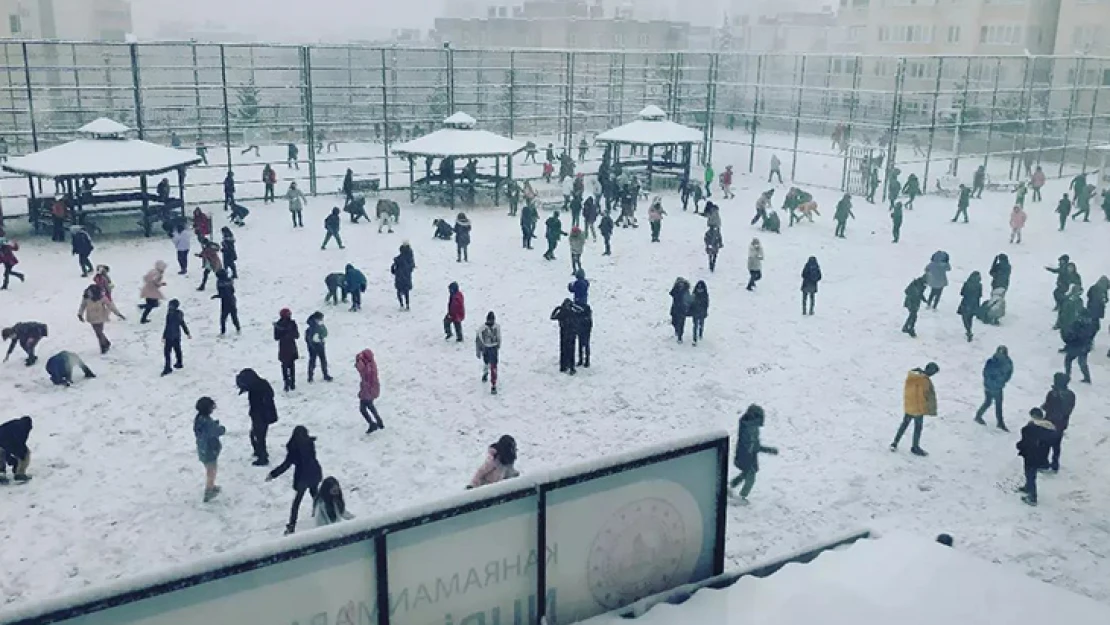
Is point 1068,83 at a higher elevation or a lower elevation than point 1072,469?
higher

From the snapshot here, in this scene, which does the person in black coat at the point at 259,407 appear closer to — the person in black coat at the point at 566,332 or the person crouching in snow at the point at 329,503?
the person crouching in snow at the point at 329,503

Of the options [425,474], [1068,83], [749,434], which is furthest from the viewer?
[1068,83]

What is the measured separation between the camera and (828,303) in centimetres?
2061

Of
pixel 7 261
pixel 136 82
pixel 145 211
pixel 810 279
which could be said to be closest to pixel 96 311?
pixel 7 261

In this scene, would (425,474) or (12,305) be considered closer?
(425,474)

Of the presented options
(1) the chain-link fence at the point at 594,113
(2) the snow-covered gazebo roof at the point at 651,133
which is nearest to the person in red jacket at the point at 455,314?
(1) the chain-link fence at the point at 594,113

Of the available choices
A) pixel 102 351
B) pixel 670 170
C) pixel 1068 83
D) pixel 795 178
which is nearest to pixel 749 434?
pixel 102 351

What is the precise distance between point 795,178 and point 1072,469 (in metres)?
29.9

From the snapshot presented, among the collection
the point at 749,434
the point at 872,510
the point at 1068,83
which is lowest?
the point at 872,510

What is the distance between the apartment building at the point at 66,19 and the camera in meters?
68.6

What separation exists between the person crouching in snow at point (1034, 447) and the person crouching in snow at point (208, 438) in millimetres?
9733

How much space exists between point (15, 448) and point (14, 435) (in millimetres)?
177

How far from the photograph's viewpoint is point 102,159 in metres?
26.0

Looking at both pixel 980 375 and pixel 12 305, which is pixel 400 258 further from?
pixel 980 375
